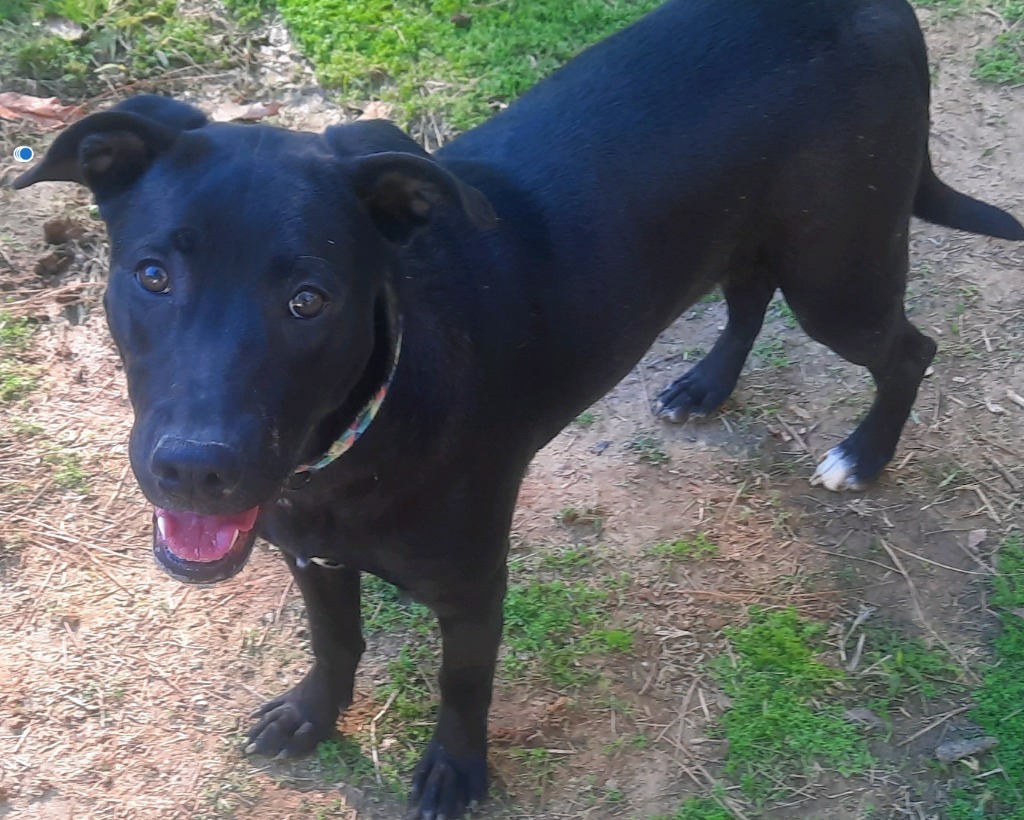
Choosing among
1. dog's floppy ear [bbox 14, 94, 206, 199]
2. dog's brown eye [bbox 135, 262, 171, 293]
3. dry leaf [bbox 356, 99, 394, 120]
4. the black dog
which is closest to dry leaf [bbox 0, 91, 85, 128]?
dry leaf [bbox 356, 99, 394, 120]

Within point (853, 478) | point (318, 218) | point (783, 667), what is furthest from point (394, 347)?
point (853, 478)

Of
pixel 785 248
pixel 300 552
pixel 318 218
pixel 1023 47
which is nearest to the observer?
pixel 318 218

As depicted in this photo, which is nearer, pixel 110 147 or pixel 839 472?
pixel 110 147

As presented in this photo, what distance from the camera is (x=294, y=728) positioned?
3.10 metres

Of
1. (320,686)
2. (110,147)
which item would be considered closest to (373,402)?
(110,147)

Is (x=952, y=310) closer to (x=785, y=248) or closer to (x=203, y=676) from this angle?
(x=785, y=248)

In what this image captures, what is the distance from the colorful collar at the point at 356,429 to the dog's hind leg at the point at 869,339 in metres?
1.42

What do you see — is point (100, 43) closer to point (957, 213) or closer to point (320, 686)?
point (320, 686)

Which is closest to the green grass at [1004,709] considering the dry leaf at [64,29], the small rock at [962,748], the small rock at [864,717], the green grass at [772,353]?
the small rock at [962,748]

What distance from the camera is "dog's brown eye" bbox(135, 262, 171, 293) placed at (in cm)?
202

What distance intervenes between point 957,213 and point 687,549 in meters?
1.36

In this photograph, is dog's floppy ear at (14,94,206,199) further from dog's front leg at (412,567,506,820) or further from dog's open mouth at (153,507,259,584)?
dog's front leg at (412,567,506,820)

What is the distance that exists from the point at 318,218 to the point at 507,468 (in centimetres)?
84

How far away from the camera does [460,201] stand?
211 cm
